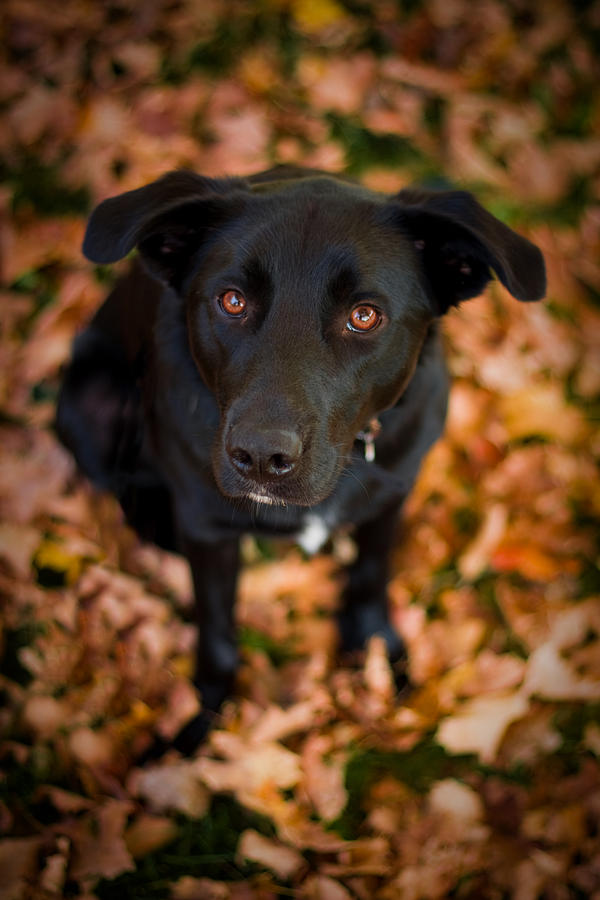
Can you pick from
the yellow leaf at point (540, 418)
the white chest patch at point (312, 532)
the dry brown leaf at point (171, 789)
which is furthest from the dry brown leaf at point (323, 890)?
the yellow leaf at point (540, 418)

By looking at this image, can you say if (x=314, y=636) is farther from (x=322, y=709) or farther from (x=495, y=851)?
(x=495, y=851)

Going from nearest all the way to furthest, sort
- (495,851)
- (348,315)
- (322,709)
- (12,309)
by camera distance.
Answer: (348,315) < (495,851) < (322,709) < (12,309)

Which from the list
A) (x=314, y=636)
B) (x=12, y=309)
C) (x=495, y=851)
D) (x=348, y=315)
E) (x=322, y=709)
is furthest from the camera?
(x=12, y=309)

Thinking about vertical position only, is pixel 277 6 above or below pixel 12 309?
above

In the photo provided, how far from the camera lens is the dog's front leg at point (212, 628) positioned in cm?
226

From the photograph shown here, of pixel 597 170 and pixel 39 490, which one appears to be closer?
pixel 39 490

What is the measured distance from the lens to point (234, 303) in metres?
1.81

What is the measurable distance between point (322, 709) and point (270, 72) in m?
3.33

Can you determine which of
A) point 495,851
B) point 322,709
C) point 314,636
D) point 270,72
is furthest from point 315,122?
point 495,851

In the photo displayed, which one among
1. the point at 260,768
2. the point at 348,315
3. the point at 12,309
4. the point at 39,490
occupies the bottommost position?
the point at 260,768

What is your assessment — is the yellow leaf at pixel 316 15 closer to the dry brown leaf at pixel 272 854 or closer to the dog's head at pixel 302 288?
the dog's head at pixel 302 288

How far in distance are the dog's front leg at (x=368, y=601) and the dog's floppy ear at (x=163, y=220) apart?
1.17 meters

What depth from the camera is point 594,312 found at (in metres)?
3.31

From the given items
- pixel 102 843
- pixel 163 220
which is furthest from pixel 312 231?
pixel 102 843
